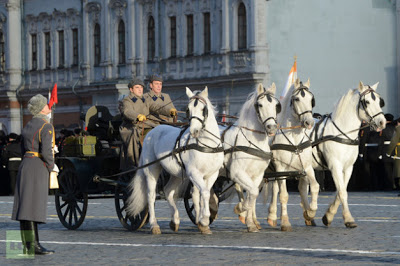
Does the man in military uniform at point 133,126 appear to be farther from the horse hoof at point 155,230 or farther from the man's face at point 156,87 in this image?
the horse hoof at point 155,230

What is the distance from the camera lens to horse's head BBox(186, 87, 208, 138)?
15125mm

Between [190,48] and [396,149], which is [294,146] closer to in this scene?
[396,149]

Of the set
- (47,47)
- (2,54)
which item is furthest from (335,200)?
(2,54)

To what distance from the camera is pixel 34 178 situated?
43.0 feet

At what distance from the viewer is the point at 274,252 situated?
42.0 ft

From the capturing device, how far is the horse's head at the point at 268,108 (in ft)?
50.1

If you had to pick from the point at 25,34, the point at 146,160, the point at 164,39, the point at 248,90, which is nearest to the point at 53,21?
the point at 25,34

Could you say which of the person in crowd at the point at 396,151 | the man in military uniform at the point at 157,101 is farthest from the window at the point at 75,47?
the man in military uniform at the point at 157,101

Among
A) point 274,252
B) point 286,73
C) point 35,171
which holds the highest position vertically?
point 286,73

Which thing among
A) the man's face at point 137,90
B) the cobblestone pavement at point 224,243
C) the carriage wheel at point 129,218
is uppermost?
the man's face at point 137,90

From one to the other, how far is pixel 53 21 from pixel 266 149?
34838 mm

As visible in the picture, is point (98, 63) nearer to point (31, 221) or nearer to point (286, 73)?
point (286, 73)

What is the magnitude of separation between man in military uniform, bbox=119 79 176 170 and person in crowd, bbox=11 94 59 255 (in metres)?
3.58

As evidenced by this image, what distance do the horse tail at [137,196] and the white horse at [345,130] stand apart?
8.05 feet
